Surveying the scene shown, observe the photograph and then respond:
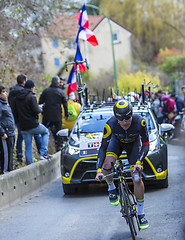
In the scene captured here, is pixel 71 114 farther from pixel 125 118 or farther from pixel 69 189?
→ pixel 125 118

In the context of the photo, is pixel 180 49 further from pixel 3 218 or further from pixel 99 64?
pixel 3 218

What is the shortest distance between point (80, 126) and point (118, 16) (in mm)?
57181

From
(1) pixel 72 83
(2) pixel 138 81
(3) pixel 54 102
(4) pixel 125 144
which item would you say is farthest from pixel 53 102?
(4) pixel 125 144

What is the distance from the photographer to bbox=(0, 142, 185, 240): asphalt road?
282 inches

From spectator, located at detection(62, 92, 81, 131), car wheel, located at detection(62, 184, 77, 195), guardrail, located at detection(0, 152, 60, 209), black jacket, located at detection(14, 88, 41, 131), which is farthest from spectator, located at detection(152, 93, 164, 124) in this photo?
car wheel, located at detection(62, 184, 77, 195)

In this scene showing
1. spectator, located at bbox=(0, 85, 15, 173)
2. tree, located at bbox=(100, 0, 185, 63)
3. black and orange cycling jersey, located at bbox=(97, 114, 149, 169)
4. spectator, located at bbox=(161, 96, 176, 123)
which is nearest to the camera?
black and orange cycling jersey, located at bbox=(97, 114, 149, 169)

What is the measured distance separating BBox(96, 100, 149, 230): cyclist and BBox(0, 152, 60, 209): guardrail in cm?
279

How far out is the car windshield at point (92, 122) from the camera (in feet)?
36.9

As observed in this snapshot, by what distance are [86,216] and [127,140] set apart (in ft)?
5.72

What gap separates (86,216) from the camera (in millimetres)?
8422

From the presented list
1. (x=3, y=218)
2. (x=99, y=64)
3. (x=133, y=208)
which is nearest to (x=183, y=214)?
(x=133, y=208)

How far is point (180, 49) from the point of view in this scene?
220ft

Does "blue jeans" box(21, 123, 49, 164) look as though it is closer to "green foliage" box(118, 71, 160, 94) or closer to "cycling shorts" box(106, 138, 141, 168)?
"green foliage" box(118, 71, 160, 94)

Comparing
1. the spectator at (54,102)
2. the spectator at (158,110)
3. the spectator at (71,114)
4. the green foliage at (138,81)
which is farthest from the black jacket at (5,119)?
the spectator at (158,110)
